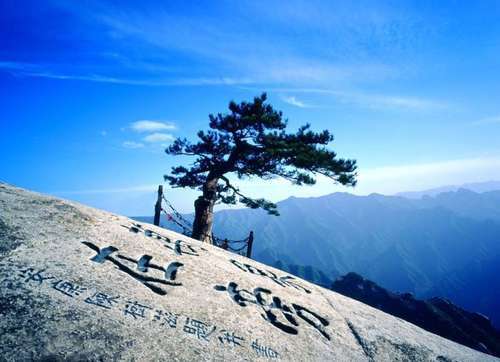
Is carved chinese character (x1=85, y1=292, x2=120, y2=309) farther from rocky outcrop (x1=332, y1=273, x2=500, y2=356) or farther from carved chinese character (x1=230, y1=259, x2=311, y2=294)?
rocky outcrop (x1=332, y1=273, x2=500, y2=356)

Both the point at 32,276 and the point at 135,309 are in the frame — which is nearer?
the point at 32,276

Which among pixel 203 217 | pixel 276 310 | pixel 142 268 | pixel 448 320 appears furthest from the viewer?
pixel 448 320

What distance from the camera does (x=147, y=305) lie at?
3467 millimetres

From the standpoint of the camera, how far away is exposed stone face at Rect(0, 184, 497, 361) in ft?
9.34

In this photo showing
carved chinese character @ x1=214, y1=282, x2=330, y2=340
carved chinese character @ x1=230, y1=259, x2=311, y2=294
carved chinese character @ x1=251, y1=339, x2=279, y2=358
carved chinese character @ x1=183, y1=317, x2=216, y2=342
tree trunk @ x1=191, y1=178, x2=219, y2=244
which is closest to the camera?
carved chinese character @ x1=183, y1=317, x2=216, y2=342

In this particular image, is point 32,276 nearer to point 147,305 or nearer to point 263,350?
point 147,305

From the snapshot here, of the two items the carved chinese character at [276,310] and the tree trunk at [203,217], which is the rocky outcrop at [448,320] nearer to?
the tree trunk at [203,217]

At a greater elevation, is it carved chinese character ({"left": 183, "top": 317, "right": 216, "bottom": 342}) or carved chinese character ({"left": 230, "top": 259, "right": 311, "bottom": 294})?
carved chinese character ({"left": 183, "top": 317, "right": 216, "bottom": 342})

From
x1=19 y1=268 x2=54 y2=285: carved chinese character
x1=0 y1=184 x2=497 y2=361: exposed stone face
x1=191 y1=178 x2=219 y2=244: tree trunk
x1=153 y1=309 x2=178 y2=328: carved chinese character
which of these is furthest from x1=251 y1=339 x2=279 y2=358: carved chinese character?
x1=191 y1=178 x2=219 y2=244: tree trunk

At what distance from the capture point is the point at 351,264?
616ft

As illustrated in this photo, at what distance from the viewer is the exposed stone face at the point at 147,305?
2846 millimetres

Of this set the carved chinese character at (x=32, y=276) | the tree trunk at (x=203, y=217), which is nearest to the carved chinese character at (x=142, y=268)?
the carved chinese character at (x=32, y=276)

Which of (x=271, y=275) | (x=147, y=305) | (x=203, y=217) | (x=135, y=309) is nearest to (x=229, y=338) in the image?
(x=147, y=305)

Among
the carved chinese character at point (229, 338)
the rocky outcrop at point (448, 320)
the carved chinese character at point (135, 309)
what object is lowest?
the rocky outcrop at point (448, 320)
